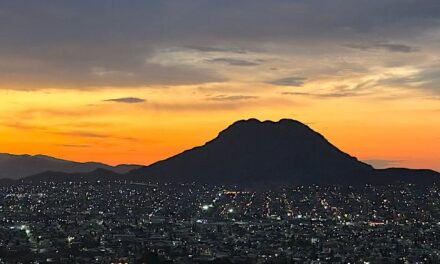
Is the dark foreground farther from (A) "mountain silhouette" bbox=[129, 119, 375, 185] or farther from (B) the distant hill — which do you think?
(A) "mountain silhouette" bbox=[129, 119, 375, 185]

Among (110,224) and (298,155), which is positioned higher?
(298,155)

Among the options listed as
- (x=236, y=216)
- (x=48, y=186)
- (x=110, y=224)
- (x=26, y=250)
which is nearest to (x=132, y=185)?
(x=48, y=186)

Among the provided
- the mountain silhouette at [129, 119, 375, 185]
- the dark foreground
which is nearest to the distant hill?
the mountain silhouette at [129, 119, 375, 185]

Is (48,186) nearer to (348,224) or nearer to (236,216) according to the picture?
(236,216)

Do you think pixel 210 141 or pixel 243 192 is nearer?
pixel 243 192

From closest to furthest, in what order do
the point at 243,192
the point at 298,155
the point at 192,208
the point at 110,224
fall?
the point at 110,224 < the point at 192,208 < the point at 243,192 < the point at 298,155

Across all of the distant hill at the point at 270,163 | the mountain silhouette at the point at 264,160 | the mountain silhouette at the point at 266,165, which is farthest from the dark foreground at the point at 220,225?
the mountain silhouette at the point at 264,160

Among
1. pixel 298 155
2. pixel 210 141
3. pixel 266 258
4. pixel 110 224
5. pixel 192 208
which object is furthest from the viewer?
pixel 210 141

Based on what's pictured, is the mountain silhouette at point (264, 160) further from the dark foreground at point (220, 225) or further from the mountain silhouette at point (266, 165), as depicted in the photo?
the dark foreground at point (220, 225)
